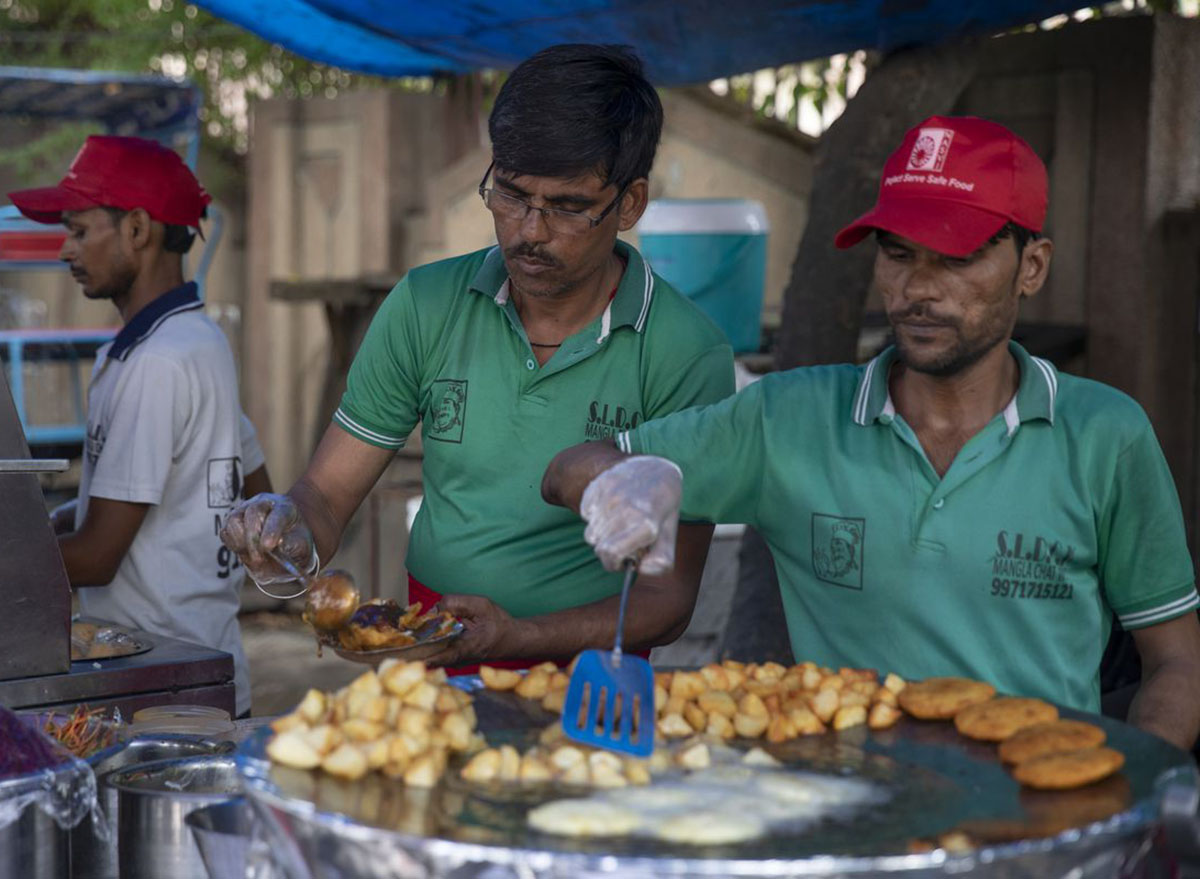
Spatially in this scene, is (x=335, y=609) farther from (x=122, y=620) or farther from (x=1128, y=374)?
(x=1128, y=374)

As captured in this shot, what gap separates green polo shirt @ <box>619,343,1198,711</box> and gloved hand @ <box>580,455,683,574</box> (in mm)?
356

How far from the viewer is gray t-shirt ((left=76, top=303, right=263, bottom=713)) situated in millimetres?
3035

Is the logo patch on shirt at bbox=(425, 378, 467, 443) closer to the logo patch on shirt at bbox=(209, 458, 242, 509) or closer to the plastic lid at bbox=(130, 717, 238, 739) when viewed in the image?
the plastic lid at bbox=(130, 717, 238, 739)

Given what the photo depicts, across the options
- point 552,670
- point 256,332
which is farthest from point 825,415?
point 256,332

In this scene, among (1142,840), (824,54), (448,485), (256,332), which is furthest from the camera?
(256,332)

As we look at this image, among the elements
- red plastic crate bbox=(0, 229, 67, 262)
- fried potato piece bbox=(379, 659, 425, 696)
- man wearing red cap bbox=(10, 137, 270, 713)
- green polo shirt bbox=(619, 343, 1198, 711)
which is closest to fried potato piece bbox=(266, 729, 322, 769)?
fried potato piece bbox=(379, 659, 425, 696)

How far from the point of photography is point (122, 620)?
10.2 feet

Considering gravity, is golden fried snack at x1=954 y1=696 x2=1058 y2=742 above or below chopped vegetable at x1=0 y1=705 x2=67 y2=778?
above

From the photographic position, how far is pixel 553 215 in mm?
2348

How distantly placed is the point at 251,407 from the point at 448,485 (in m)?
6.17

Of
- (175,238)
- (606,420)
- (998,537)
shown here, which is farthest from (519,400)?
(175,238)

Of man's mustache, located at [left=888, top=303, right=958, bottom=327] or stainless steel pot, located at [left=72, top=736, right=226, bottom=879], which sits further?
man's mustache, located at [left=888, top=303, right=958, bottom=327]

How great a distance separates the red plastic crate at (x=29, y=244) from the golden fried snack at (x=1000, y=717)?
573 cm

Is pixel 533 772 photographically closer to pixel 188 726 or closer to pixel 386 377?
pixel 188 726
